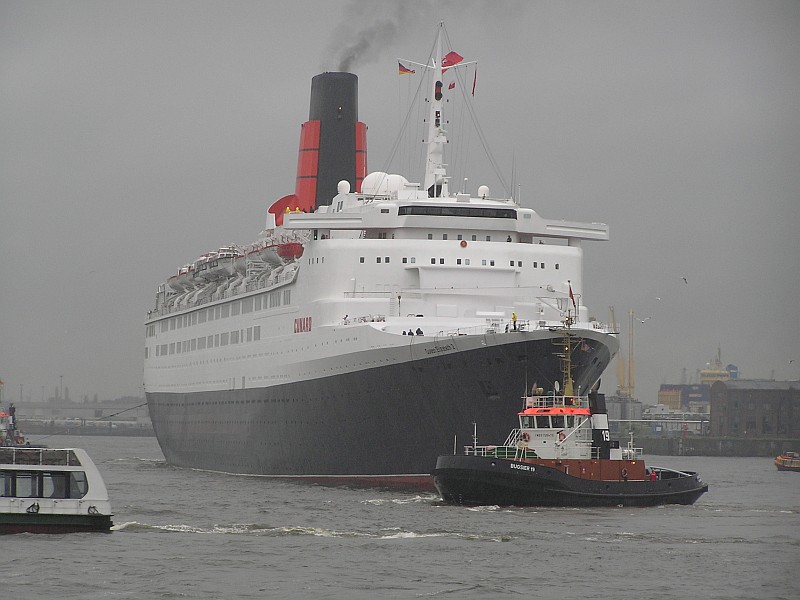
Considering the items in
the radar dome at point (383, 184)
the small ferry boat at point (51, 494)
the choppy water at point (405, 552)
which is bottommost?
the choppy water at point (405, 552)

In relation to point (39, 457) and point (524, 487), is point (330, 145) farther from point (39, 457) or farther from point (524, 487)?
point (39, 457)

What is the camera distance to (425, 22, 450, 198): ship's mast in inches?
2130

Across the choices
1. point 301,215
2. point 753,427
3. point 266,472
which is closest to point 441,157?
point 301,215

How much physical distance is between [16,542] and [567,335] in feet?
58.0

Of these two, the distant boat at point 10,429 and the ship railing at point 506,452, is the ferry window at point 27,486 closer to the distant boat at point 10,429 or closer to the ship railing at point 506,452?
the ship railing at point 506,452

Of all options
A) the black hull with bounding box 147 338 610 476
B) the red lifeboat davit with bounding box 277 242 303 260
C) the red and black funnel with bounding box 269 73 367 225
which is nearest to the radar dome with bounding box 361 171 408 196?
the red lifeboat davit with bounding box 277 242 303 260

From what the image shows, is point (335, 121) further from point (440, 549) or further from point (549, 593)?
point (549, 593)

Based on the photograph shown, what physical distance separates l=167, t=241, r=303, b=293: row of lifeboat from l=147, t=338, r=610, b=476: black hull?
5.46 metres

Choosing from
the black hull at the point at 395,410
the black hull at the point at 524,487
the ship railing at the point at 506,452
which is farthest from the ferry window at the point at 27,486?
the black hull at the point at 395,410

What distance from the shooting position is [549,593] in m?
26.2

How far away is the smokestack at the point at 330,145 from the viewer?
6975 cm

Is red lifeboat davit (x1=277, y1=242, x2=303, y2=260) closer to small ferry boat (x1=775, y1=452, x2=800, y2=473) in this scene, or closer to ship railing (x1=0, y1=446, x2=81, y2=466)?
ship railing (x1=0, y1=446, x2=81, y2=466)

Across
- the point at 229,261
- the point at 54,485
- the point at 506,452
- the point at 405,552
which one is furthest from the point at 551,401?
the point at 229,261

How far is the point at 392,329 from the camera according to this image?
47594mm
